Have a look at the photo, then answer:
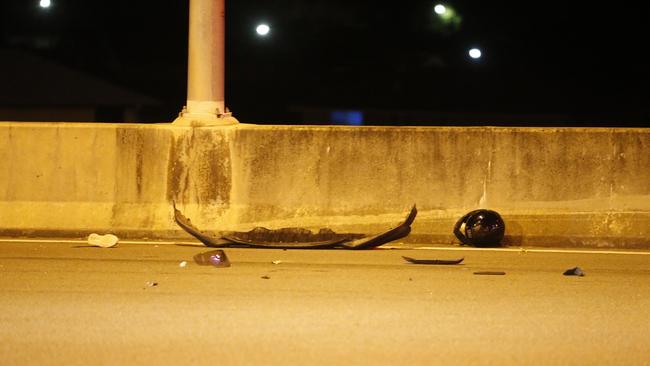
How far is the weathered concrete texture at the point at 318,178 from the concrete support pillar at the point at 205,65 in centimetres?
31

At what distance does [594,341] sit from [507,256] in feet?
12.0

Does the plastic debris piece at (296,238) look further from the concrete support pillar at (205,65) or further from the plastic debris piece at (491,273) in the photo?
the plastic debris piece at (491,273)

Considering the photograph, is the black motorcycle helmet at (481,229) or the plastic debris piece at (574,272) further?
the black motorcycle helmet at (481,229)

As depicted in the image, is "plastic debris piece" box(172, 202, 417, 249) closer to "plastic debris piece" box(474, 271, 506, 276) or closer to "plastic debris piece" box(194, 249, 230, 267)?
"plastic debris piece" box(194, 249, 230, 267)

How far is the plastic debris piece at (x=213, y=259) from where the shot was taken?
9.81m

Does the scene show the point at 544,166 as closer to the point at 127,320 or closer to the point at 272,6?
the point at 127,320

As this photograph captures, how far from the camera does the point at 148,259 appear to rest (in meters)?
10.1

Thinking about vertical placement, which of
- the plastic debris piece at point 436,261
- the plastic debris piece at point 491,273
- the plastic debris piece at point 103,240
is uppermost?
the plastic debris piece at point 103,240

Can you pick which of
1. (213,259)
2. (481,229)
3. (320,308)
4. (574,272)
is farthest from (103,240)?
(574,272)

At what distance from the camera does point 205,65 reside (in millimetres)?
11945

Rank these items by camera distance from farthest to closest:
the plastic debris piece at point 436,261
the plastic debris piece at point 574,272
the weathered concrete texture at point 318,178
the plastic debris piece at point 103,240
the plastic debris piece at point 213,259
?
1. the weathered concrete texture at point 318,178
2. the plastic debris piece at point 103,240
3. the plastic debris piece at point 436,261
4. the plastic debris piece at point 213,259
5. the plastic debris piece at point 574,272

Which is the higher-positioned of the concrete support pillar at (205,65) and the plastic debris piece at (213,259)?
the concrete support pillar at (205,65)

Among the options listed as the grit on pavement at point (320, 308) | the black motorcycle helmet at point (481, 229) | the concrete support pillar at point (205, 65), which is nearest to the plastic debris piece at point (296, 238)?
the grit on pavement at point (320, 308)

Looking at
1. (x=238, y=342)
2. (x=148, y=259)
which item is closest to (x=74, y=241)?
(x=148, y=259)
